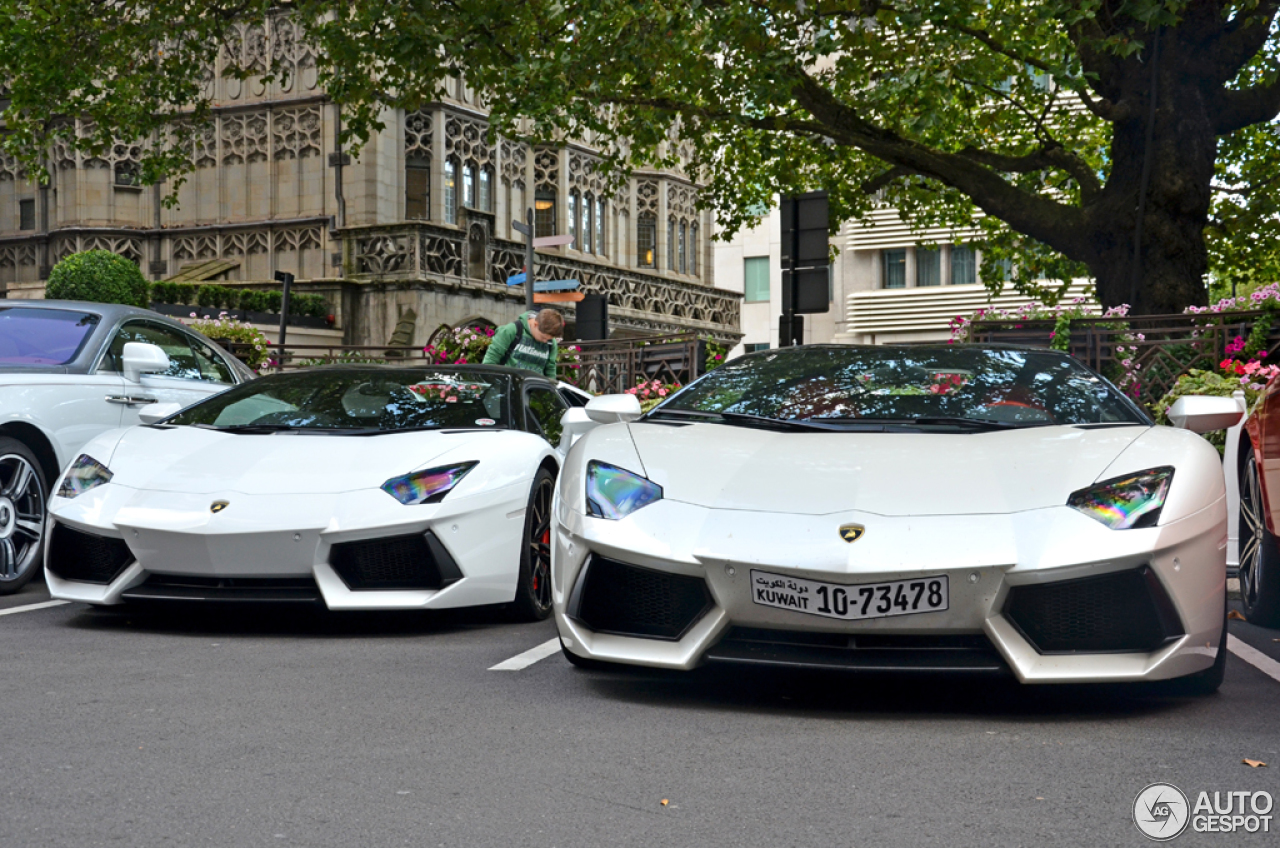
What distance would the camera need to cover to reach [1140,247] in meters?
16.0

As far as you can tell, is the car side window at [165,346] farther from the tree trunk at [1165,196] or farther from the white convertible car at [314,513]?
the tree trunk at [1165,196]

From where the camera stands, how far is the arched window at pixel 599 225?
42.2 meters

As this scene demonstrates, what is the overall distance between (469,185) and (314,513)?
31316 mm

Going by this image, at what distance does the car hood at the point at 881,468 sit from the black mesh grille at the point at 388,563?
4.60ft

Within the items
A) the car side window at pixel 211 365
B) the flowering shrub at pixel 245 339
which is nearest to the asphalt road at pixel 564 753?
the car side window at pixel 211 365

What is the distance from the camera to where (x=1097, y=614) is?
14.5 feet

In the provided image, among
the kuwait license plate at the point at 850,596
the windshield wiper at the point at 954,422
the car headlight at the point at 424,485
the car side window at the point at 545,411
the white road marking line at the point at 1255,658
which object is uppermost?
the windshield wiper at the point at 954,422

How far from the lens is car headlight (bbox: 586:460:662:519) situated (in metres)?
4.76

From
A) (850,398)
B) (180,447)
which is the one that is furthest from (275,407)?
(850,398)

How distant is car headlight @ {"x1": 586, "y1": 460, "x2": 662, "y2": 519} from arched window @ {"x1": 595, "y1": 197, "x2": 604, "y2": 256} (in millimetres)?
37579

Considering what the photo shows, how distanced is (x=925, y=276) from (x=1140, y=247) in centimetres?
3475

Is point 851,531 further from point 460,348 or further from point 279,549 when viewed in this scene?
point 460,348

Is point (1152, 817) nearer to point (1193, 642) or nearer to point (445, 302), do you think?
point (1193, 642)

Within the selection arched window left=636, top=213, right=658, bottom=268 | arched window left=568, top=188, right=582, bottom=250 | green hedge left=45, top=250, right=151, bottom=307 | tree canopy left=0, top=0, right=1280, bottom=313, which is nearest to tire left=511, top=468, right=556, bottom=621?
tree canopy left=0, top=0, right=1280, bottom=313
